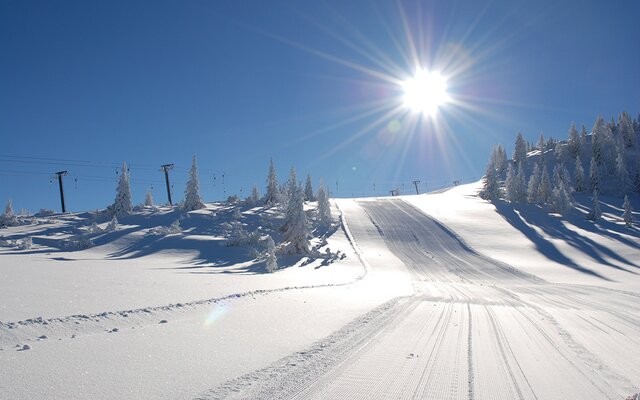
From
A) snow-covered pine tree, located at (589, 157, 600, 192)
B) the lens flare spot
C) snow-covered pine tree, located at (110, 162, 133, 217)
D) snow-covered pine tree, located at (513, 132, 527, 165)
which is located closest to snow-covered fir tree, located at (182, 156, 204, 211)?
snow-covered pine tree, located at (110, 162, 133, 217)

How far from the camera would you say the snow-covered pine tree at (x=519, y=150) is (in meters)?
118

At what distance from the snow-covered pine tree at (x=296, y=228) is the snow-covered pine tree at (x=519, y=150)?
4246 inches

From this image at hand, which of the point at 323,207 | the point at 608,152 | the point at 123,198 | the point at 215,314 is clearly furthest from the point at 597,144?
the point at 215,314

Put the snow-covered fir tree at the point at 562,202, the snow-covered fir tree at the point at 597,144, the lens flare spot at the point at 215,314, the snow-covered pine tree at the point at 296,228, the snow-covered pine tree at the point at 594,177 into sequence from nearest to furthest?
the lens flare spot at the point at 215,314
the snow-covered pine tree at the point at 296,228
the snow-covered fir tree at the point at 562,202
the snow-covered pine tree at the point at 594,177
the snow-covered fir tree at the point at 597,144

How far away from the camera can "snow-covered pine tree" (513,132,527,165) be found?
118 meters

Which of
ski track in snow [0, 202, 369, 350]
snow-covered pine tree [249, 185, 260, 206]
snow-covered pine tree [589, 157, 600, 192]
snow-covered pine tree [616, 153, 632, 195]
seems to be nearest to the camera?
ski track in snow [0, 202, 369, 350]

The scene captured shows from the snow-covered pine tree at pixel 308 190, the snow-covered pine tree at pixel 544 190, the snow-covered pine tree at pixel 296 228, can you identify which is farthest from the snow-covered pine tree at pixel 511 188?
the snow-covered pine tree at pixel 296 228

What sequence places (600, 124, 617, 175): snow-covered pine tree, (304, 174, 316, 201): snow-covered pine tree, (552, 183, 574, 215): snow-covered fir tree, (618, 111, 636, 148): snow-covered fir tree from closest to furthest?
(552, 183, 574, 215): snow-covered fir tree
(304, 174, 316, 201): snow-covered pine tree
(600, 124, 617, 175): snow-covered pine tree
(618, 111, 636, 148): snow-covered fir tree

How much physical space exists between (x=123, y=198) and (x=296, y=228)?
33.5 m

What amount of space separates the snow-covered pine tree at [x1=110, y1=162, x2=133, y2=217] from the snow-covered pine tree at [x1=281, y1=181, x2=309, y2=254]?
31482mm

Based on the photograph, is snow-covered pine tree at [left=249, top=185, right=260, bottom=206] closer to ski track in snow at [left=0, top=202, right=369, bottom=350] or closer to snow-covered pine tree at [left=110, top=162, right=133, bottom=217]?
snow-covered pine tree at [left=110, top=162, right=133, bottom=217]

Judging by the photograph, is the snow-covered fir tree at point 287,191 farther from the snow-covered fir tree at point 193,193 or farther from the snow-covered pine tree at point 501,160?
the snow-covered pine tree at point 501,160

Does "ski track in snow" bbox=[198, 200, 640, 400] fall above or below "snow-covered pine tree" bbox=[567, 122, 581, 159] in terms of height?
below

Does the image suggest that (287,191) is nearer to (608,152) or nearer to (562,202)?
(562,202)
